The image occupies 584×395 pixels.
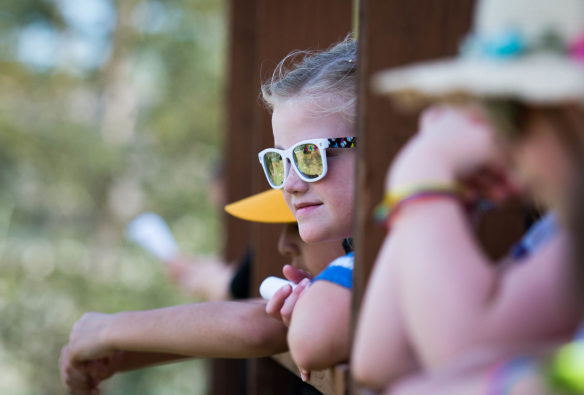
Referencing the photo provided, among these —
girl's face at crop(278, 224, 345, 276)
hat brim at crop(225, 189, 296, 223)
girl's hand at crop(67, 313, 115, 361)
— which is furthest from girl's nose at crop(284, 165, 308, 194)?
girl's hand at crop(67, 313, 115, 361)

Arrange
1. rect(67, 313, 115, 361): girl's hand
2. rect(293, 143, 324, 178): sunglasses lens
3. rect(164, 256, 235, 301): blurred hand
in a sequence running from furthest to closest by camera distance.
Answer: rect(164, 256, 235, 301): blurred hand → rect(67, 313, 115, 361): girl's hand → rect(293, 143, 324, 178): sunglasses lens

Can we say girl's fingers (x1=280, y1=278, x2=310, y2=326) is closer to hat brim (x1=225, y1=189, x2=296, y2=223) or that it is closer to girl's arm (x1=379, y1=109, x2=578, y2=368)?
hat brim (x1=225, y1=189, x2=296, y2=223)

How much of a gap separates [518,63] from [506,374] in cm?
26

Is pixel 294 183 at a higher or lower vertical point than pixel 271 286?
higher

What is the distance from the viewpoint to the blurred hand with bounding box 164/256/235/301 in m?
3.51

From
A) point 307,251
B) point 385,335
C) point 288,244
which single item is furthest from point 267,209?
point 385,335

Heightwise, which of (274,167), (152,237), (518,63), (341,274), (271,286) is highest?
(518,63)

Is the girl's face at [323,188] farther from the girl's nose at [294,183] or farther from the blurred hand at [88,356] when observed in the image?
the blurred hand at [88,356]

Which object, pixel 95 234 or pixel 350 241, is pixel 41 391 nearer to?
pixel 95 234

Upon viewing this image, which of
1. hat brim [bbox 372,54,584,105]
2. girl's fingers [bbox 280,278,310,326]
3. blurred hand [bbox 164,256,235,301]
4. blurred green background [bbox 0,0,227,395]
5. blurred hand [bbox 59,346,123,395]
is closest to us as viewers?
hat brim [bbox 372,54,584,105]

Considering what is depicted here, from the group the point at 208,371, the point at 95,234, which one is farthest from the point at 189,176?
the point at 208,371

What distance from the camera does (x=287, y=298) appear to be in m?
1.23

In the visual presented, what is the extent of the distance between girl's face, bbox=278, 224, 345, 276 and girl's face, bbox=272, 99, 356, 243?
0.10ft

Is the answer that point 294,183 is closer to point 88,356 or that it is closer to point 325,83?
point 325,83
